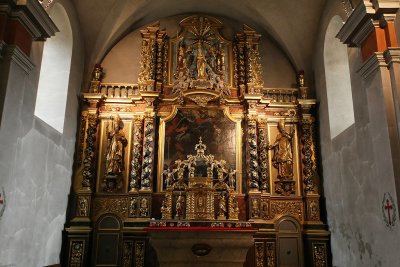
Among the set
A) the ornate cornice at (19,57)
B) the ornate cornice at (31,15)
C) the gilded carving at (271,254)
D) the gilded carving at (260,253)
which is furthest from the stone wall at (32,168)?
the gilded carving at (271,254)

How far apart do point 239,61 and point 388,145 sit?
20.1ft

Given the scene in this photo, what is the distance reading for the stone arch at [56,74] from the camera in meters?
9.86

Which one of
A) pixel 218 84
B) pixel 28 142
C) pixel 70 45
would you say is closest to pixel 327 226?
pixel 218 84

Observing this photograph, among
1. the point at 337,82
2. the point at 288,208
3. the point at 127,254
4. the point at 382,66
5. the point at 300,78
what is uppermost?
the point at 300,78

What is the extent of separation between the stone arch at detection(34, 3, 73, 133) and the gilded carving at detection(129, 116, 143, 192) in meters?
1.99

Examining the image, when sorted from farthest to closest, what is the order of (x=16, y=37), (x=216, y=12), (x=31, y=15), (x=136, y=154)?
(x=216, y=12), (x=136, y=154), (x=31, y=15), (x=16, y=37)

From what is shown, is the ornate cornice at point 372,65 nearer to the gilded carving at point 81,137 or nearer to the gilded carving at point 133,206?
the gilded carving at point 133,206

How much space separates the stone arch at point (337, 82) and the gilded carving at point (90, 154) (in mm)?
6389

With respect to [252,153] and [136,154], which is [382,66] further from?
[136,154]

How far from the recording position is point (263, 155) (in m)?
10.9

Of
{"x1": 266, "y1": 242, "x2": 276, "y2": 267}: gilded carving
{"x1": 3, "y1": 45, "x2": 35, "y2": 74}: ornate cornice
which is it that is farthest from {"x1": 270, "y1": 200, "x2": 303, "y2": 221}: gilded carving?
{"x1": 3, "y1": 45, "x2": 35, "y2": 74}: ornate cornice

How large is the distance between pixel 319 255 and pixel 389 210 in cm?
408

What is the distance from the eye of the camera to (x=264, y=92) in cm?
1156

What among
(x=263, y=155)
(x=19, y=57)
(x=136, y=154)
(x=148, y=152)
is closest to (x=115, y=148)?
(x=136, y=154)
